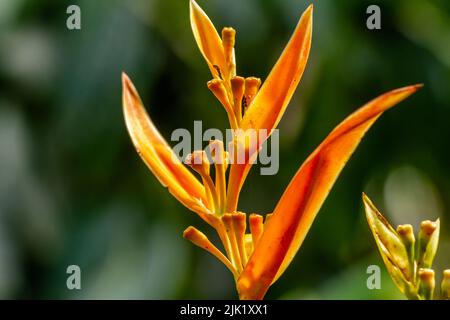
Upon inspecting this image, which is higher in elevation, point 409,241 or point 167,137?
point 167,137

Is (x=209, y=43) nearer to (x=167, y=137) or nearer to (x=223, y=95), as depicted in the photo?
(x=223, y=95)

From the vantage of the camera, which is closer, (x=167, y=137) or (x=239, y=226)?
(x=239, y=226)

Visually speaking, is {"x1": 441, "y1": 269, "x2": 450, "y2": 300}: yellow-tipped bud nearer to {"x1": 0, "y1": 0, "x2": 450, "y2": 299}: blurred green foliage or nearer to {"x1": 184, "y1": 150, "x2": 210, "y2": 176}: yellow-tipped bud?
{"x1": 184, "y1": 150, "x2": 210, "y2": 176}: yellow-tipped bud

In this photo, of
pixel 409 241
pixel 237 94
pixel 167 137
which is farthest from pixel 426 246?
pixel 167 137

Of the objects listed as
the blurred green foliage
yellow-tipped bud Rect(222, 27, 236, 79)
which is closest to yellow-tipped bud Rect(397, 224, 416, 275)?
yellow-tipped bud Rect(222, 27, 236, 79)

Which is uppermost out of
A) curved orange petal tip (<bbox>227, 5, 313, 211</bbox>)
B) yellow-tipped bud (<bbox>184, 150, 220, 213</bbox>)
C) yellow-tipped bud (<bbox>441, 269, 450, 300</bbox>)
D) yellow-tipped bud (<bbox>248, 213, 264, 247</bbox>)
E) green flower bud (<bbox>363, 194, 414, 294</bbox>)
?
curved orange petal tip (<bbox>227, 5, 313, 211</bbox>)
